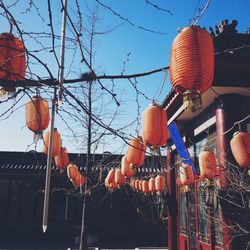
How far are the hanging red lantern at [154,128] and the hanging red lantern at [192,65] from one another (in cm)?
122

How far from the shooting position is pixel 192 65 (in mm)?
3221

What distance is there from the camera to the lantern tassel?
3154mm

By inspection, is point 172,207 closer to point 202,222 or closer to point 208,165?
point 202,222

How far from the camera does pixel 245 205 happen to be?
620 centimetres

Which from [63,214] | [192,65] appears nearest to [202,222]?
[192,65]

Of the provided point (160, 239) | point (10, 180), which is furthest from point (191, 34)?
point (10, 180)

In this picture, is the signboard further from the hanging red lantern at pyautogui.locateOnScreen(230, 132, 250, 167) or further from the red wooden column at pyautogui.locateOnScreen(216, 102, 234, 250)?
the hanging red lantern at pyautogui.locateOnScreen(230, 132, 250, 167)

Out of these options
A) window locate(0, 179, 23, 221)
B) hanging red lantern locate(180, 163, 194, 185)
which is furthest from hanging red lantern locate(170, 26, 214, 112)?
window locate(0, 179, 23, 221)

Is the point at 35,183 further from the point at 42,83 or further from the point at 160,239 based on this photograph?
the point at 42,83

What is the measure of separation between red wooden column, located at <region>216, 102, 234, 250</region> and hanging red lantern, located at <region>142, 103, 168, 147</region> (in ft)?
8.66

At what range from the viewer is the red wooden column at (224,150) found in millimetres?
6496

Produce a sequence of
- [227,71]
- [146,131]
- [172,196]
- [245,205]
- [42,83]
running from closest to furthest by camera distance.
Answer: [42,83] < [146,131] < [245,205] < [227,71] < [172,196]

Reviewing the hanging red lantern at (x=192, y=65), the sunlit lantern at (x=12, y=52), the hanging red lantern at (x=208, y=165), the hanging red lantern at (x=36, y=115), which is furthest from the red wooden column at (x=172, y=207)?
the sunlit lantern at (x=12, y=52)

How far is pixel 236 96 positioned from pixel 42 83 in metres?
5.46
